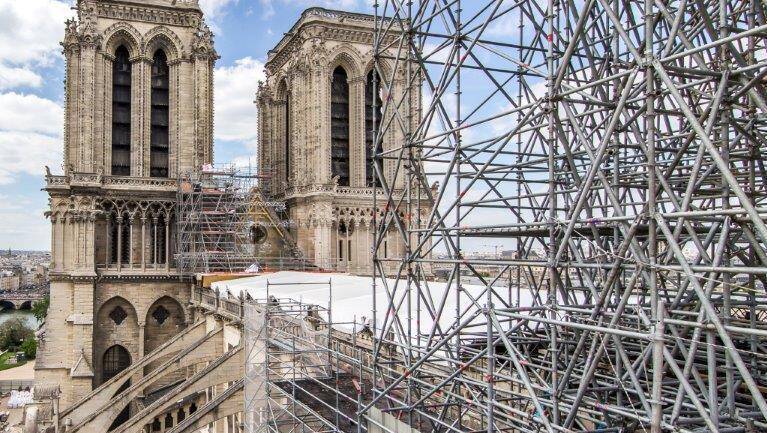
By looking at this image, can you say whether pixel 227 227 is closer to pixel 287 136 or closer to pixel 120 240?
pixel 120 240

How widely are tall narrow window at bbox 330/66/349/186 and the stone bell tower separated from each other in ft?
21.2

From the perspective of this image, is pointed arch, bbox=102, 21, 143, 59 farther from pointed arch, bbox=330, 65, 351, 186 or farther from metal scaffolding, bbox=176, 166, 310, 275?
pointed arch, bbox=330, 65, 351, 186

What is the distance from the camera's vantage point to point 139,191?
37.6 m

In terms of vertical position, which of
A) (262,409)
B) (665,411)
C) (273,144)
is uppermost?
(273,144)

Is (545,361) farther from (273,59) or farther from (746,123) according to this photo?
(273,59)

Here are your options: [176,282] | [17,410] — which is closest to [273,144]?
[176,282]

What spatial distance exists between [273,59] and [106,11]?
10760 mm

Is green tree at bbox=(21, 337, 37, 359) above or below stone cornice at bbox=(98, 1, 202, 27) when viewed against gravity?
below

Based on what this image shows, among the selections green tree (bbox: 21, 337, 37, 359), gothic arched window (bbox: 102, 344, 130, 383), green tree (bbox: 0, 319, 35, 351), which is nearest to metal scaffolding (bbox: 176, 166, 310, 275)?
gothic arched window (bbox: 102, 344, 130, 383)

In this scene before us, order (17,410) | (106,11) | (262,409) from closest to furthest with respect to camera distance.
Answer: (262,409), (106,11), (17,410)

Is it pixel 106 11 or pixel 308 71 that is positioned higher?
pixel 106 11

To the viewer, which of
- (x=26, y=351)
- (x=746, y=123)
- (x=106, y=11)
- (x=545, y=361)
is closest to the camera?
(x=746, y=123)

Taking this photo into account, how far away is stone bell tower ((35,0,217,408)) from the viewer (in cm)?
3572

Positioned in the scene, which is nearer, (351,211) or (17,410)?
(351,211)
